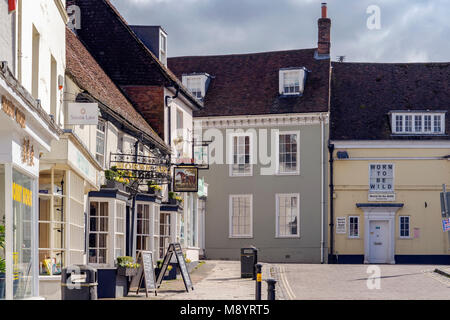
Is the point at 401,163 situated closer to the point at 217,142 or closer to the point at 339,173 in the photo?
the point at 339,173

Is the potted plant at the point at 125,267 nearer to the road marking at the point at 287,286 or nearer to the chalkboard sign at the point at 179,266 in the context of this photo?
the chalkboard sign at the point at 179,266

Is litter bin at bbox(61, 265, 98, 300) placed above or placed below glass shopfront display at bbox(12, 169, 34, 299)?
below

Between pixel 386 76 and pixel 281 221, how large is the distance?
9606 mm

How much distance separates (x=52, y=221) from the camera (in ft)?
53.8

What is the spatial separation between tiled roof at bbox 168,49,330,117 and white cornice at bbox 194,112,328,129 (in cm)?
21

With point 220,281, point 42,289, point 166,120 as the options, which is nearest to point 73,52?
point 166,120

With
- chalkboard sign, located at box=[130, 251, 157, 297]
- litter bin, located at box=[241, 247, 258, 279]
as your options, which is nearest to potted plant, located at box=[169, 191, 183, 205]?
litter bin, located at box=[241, 247, 258, 279]

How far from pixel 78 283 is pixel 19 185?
2176mm

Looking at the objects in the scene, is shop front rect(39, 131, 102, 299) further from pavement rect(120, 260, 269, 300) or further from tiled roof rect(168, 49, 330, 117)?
tiled roof rect(168, 49, 330, 117)

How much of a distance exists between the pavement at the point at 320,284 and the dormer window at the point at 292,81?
1230 centimetres

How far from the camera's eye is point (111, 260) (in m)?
21.8

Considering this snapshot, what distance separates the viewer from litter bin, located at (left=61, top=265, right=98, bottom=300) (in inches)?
544

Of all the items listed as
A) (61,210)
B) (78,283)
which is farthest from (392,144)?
(78,283)

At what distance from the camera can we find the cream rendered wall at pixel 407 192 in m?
42.0
